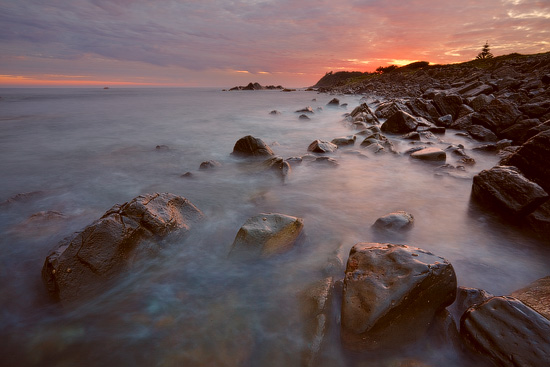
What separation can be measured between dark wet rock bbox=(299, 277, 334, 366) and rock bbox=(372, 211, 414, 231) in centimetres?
129

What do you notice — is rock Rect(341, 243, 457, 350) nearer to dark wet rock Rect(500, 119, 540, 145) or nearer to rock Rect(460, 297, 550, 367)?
rock Rect(460, 297, 550, 367)

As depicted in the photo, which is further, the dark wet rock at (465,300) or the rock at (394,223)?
the rock at (394,223)

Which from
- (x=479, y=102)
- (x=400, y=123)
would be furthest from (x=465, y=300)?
(x=479, y=102)

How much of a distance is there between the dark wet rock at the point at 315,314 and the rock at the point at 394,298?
167 mm

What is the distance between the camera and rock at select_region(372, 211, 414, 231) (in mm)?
3406

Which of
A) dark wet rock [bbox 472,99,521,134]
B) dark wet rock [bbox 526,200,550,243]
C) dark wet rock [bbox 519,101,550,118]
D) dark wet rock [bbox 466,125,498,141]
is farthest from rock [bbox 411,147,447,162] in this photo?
dark wet rock [bbox 519,101,550,118]

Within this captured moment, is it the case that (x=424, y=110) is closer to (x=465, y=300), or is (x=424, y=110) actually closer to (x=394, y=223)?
(x=394, y=223)

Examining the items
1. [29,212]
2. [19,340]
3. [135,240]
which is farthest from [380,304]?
[29,212]

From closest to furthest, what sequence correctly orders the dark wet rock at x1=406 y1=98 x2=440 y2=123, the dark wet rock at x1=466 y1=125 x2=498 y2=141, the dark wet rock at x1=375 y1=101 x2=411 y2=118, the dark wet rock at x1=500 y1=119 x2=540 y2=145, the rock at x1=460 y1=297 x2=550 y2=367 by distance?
Result: the rock at x1=460 y1=297 x2=550 y2=367 < the dark wet rock at x1=500 y1=119 x2=540 y2=145 < the dark wet rock at x1=466 y1=125 x2=498 y2=141 < the dark wet rock at x1=406 y1=98 x2=440 y2=123 < the dark wet rock at x1=375 y1=101 x2=411 y2=118

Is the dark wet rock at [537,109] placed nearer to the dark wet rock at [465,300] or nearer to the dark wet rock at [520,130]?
the dark wet rock at [520,130]

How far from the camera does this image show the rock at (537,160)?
358 cm

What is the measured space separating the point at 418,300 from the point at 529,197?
8.36 ft

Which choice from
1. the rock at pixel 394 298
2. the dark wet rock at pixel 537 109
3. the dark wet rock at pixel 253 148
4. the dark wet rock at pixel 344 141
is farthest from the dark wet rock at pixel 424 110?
the rock at pixel 394 298

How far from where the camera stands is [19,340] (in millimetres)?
2039
